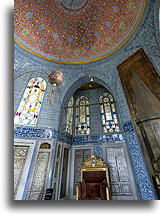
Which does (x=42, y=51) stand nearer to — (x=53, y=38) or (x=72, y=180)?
(x=53, y=38)

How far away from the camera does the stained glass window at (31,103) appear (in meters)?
4.21

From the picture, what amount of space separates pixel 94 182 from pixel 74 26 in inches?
244

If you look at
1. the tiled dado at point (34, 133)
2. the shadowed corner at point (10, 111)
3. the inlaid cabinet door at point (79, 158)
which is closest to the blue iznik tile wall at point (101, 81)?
the tiled dado at point (34, 133)

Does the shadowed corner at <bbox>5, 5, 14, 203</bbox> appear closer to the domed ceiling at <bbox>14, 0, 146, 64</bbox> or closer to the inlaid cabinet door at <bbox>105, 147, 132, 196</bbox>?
the domed ceiling at <bbox>14, 0, 146, 64</bbox>

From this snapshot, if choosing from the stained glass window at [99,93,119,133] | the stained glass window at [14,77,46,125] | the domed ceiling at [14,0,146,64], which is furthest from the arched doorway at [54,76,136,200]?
the domed ceiling at [14,0,146,64]

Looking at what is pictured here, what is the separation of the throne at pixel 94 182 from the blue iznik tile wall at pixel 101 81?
609mm

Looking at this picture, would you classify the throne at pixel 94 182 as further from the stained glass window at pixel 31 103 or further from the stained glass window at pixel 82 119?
the stained glass window at pixel 31 103

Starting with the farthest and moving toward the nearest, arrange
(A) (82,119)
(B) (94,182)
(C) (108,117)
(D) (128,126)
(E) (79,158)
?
(A) (82,119) < (C) (108,117) < (E) (79,158) < (B) (94,182) < (D) (128,126)

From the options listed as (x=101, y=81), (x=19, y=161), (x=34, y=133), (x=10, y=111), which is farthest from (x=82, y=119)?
(x=10, y=111)

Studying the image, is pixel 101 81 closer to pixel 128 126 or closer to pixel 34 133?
pixel 128 126

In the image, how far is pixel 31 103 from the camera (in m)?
4.58

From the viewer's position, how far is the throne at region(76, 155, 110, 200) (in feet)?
12.0

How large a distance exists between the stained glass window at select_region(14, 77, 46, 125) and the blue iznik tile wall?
0.18 m

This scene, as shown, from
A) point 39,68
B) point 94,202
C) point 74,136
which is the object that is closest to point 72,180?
point 74,136
